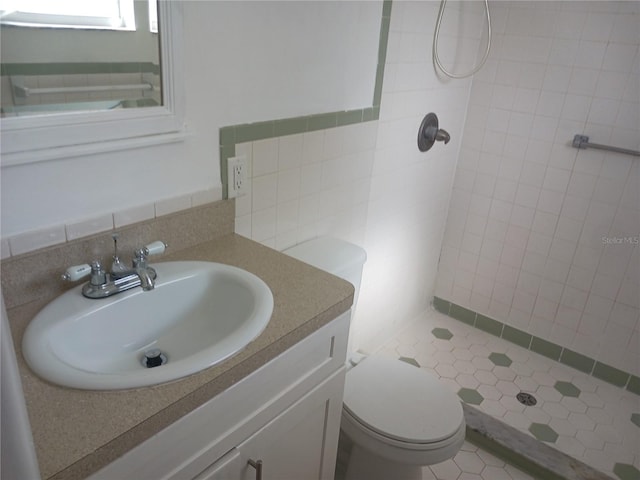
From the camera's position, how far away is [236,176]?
1.35 m

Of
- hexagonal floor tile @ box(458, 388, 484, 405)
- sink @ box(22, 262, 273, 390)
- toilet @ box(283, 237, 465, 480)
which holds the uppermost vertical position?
sink @ box(22, 262, 273, 390)

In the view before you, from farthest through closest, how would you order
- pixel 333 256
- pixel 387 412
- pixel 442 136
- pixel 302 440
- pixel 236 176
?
pixel 442 136
pixel 333 256
pixel 387 412
pixel 236 176
pixel 302 440

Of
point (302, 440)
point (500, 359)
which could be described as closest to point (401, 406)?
point (302, 440)

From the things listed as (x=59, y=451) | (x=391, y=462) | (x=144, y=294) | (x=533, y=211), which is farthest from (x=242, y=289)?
(x=533, y=211)

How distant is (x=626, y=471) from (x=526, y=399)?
44 cm

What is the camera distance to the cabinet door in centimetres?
103

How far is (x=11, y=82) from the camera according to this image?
0.89m

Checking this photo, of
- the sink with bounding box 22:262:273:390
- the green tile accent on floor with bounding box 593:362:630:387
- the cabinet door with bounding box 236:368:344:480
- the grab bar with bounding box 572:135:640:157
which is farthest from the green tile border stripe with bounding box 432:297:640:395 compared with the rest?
the sink with bounding box 22:262:273:390

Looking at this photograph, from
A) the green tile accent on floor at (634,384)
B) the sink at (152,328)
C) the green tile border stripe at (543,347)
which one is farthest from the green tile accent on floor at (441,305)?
the sink at (152,328)

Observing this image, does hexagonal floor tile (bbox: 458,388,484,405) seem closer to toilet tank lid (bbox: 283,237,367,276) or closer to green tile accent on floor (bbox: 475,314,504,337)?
green tile accent on floor (bbox: 475,314,504,337)

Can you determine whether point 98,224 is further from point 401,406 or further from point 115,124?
point 401,406

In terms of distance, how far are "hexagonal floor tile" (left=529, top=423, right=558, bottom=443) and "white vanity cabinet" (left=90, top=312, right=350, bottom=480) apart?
1039mm

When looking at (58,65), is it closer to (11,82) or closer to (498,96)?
(11,82)

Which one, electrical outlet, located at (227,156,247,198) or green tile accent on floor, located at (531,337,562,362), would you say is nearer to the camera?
electrical outlet, located at (227,156,247,198)
